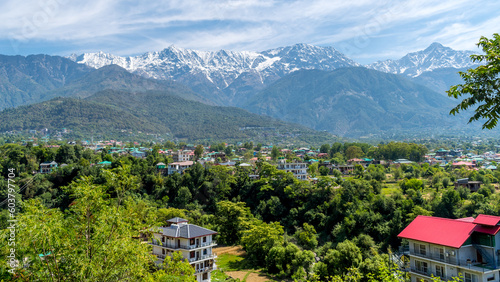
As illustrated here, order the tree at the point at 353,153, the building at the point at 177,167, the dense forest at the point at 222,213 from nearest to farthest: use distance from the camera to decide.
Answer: the dense forest at the point at 222,213 < the building at the point at 177,167 < the tree at the point at 353,153

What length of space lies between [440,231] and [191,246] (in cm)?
2096

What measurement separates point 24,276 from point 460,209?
149 ft

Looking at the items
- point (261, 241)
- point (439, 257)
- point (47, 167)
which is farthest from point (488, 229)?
point (47, 167)

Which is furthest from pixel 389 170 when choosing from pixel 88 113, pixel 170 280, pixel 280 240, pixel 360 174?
pixel 88 113

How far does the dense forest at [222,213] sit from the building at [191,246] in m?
2.77

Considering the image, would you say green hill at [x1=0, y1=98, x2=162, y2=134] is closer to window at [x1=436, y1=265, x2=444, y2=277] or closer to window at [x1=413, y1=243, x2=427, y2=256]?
window at [x1=413, y1=243, x2=427, y2=256]

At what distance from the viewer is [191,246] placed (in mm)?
32469

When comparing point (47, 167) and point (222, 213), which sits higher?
point (47, 167)

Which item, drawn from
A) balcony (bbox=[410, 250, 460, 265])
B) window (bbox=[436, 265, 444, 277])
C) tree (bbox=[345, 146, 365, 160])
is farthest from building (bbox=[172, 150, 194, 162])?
window (bbox=[436, 265, 444, 277])

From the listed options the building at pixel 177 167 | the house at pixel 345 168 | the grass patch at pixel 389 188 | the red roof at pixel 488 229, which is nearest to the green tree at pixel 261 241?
the grass patch at pixel 389 188

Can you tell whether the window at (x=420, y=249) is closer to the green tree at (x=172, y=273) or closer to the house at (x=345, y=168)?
the green tree at (x=172, y=273)

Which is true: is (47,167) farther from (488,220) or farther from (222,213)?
(488,220)

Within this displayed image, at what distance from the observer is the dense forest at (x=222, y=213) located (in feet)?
34.0

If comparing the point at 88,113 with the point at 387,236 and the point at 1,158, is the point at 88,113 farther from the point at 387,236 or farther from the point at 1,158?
the point at 387,236
